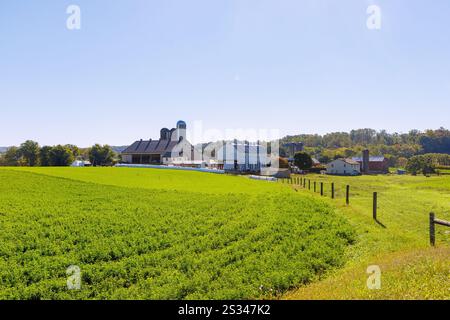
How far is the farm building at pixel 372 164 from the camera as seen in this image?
5098 inches

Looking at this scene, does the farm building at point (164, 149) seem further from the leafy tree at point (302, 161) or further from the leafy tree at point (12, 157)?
the leafy tree at point (302, 161)

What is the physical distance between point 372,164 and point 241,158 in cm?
7761

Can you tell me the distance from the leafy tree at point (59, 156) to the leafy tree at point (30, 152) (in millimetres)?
6345

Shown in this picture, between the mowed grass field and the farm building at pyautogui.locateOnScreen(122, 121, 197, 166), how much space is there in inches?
2572

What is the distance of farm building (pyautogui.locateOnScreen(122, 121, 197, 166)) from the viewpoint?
8819 centimetres

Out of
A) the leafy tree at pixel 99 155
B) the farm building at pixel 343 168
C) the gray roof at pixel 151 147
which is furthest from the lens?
the farm building at pixel 343 168

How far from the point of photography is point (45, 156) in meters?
85.1

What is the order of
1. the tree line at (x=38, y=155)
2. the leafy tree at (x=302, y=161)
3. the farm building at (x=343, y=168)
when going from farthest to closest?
the farm building at (x=343, y=168), the leafy tree at (x=302, y=161), the tree line at (x=38, y=155)


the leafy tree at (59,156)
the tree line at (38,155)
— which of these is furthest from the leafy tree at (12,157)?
the leafy tree at (59,156)

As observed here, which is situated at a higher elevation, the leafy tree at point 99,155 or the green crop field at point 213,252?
the leafy tree at point 99,155

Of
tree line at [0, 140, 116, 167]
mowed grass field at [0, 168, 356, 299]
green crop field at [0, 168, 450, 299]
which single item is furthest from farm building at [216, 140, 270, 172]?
green crop field at [0, 168, 450, 299]

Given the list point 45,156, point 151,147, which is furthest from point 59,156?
point 151,147
